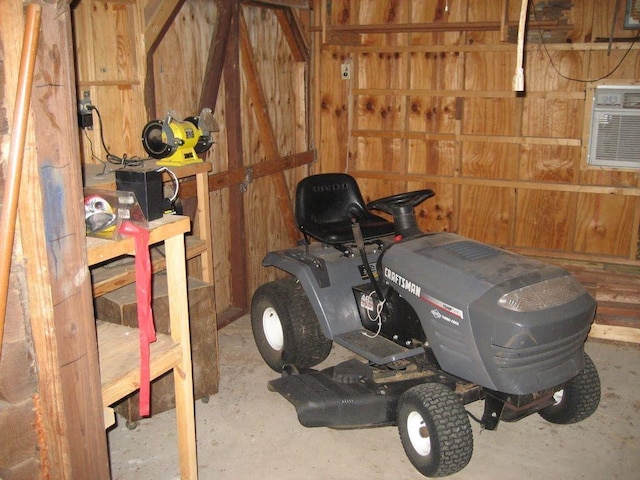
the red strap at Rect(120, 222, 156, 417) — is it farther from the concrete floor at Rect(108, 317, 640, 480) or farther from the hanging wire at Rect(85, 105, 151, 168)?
the hanging wire at Rect(85, 105, 151, 168)

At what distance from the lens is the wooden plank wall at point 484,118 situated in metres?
4.60

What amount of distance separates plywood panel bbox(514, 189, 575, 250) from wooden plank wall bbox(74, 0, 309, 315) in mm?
1835

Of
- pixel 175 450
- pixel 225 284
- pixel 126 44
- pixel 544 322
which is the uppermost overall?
pixel 126 44

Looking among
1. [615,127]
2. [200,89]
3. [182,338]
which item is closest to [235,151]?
[200,89]

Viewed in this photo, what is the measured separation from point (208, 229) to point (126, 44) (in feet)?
3.53

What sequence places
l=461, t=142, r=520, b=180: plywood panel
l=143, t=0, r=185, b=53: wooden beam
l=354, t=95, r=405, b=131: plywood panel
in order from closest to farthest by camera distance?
l=143, t=0, r=185, b=53: wooden beam < l=461, t=142, r=520, b=180: plywood panel < l=354, t=95, r=405, b=131: plywood panel

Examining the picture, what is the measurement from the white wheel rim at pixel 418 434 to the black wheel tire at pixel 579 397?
0.72 meters

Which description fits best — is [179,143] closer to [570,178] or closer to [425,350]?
[425,350]

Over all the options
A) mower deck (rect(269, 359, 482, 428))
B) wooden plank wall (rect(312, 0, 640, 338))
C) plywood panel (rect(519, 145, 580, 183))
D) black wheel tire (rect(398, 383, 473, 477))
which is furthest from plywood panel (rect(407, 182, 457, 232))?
black wheel tire (rect(398, 383, 473, 477))

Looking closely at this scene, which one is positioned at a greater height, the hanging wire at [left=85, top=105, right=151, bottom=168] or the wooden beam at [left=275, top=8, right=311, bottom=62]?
the wooden beam at [left=275, top=8, right=311, bottom=62]

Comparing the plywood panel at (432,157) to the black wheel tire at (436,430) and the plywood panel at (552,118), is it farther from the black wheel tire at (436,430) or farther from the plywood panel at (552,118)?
the black wheel tire at (436,430)

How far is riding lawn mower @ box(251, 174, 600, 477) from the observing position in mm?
Result: 2582

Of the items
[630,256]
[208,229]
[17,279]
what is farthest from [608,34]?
[17,279]

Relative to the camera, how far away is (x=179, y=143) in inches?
126
